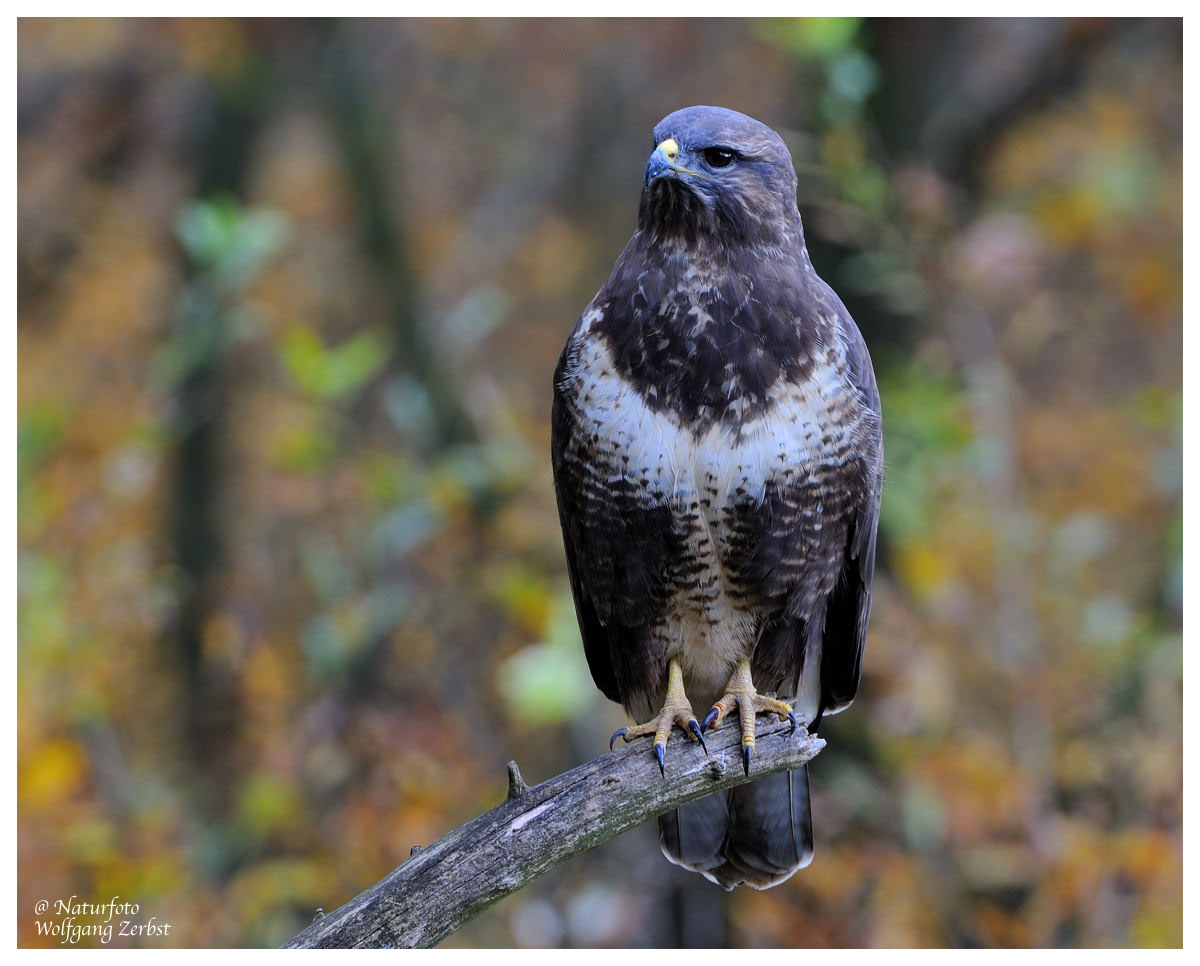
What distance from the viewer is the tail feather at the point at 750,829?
3.75 metres

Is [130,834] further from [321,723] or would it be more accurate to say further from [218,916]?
[321,723]

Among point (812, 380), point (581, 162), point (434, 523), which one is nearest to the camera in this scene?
point (812, 380)

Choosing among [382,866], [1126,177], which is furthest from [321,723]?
[1126,177]

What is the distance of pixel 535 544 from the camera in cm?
592

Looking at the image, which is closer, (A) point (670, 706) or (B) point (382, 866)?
(A) point (670, 706)

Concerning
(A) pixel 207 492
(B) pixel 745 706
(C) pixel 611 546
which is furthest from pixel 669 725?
(A) pixel 207 492

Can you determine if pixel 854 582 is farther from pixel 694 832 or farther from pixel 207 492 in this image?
pixel 207 492

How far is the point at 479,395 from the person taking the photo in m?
7.39

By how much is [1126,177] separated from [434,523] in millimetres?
4927

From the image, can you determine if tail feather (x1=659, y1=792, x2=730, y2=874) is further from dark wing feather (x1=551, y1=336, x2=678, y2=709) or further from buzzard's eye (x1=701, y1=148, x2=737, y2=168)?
buzzard's eye (x1=701, y1=148, x2=737, y2=168)

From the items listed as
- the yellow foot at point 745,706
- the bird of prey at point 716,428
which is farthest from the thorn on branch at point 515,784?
the yellow foot at point 745,706

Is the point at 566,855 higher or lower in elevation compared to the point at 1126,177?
lower

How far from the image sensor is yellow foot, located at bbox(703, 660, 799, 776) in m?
3.42

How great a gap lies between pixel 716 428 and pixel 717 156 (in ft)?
2.10
